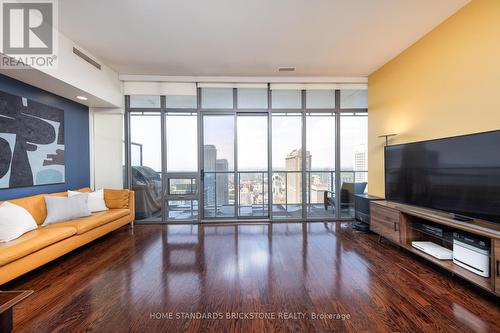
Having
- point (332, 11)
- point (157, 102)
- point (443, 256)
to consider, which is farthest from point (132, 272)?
point (332, 11)

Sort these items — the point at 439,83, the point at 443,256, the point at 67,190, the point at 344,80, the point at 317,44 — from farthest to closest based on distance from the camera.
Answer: the point at 344,80 → the point at 67,190 → the point at 317,44 → the point at 439,83 → the point at 443,256

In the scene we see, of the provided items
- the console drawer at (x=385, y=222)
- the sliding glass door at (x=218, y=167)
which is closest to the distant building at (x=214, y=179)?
the sliding glass door at (x=218, y=167)

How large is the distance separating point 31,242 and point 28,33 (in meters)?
2.36

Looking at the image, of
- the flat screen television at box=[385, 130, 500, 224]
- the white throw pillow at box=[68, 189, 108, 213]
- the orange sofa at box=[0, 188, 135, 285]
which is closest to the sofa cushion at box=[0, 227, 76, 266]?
the orange sofa at box=[0, 188, 135, 285]

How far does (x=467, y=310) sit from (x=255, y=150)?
336 cm

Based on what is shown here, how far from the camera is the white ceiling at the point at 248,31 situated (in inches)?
84.8

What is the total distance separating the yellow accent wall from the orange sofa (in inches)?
182

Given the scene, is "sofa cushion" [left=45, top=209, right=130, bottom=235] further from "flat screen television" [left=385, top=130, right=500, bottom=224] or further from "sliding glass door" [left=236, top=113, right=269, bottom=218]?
"flat screen television" [left=385, top=130, right=500, bottom=224]

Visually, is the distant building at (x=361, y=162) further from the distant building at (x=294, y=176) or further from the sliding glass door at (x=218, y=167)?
the sliding glass door at (x=218, y=167)

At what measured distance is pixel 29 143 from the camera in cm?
268

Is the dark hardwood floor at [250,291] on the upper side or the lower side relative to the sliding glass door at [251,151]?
lower

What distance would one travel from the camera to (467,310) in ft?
5.22

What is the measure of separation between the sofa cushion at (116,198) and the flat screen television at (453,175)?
4.41 meters

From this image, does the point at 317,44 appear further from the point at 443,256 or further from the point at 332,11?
the point at 443,256
